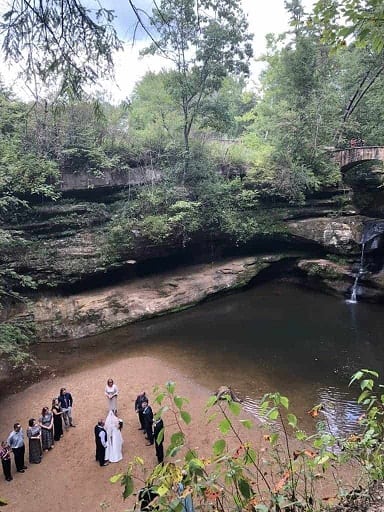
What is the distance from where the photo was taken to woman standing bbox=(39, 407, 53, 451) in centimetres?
815

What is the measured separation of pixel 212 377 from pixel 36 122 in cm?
1264

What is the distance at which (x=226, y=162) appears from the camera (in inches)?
795

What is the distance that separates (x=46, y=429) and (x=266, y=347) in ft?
24.4

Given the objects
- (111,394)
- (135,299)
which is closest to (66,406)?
(111,394)

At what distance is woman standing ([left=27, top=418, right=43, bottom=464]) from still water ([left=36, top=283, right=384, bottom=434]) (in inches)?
171

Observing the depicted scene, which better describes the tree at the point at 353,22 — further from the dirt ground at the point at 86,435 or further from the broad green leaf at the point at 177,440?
the dirt ground at the point at 86,435

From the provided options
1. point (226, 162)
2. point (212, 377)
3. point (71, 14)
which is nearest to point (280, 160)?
point (226, 162)

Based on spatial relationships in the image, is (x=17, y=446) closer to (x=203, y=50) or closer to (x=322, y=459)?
(x=322, y=459)

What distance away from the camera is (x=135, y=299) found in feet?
52.3

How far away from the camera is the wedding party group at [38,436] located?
287 inches

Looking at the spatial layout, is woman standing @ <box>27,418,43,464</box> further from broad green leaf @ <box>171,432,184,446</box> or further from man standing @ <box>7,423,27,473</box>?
broad green leaf @ <box>171,432,184,446</box>

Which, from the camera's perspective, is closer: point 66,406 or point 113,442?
point 113,442

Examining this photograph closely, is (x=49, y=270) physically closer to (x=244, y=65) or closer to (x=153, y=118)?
(x=153, y=118)

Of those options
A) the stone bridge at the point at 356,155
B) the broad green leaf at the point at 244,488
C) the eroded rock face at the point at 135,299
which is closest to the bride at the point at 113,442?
the broad green leaf at the point at 244,488
